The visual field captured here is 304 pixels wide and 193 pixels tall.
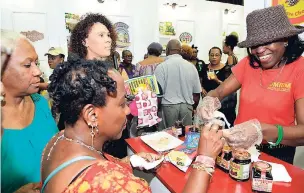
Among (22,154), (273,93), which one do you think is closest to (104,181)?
(22,154)

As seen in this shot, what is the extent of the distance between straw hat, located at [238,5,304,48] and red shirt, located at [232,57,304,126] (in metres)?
0.22

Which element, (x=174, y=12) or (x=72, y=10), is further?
(x=174, y=12)

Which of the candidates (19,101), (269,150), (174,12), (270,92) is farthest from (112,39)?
(174,12)

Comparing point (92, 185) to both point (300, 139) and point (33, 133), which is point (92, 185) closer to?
point (33, 133)

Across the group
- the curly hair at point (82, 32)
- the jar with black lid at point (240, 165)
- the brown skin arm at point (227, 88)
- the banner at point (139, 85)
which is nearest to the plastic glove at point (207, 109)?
the brown skin arm at point (227, 88)

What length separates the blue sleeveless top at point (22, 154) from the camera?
113cm

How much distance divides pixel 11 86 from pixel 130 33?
5617 mm

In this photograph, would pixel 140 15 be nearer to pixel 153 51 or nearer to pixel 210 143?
pixel 153 51

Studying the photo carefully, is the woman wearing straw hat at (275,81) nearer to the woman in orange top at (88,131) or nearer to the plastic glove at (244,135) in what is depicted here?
the plastic glove at (244,135)

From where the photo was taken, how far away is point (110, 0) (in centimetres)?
617

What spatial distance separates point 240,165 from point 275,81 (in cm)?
70

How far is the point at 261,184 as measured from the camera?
1.10 metres

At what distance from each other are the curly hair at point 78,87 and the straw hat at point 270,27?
1.05 meters

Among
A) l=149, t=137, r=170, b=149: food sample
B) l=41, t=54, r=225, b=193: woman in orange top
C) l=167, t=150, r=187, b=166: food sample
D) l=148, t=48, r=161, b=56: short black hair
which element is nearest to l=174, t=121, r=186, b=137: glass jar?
l=149, t=137, r=170, b=149: food sample
